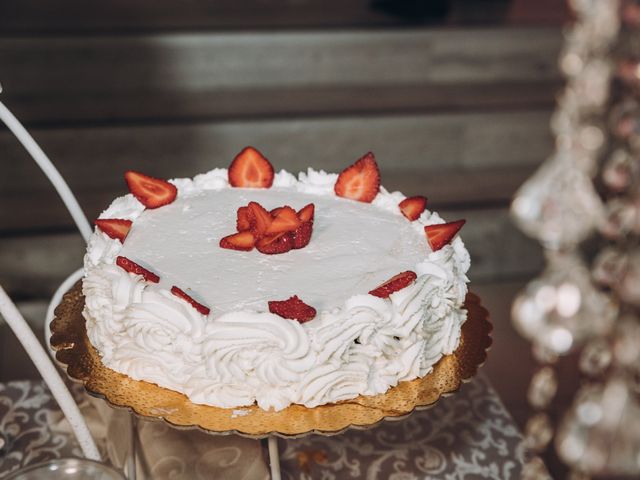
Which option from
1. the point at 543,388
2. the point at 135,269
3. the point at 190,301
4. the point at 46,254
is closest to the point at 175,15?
the point at 46,254

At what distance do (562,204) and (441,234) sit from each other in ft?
4.40

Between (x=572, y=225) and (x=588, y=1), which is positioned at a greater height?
(x=588, y=1)

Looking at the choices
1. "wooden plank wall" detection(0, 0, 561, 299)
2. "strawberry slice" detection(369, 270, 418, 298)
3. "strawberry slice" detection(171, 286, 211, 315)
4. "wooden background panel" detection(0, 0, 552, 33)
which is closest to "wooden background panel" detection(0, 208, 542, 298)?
"wooden plank wall" detection(0, 0, 561, 299)

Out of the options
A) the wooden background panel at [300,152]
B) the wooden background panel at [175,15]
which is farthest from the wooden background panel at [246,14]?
the wooden background panel at [300,152]

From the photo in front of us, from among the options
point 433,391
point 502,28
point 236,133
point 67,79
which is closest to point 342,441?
point 433,391

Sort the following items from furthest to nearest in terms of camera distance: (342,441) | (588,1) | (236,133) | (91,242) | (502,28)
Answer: (502,28), (236,133), (342,441), (91,242), (588,1)

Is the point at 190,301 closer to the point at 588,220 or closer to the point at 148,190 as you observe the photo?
the point at 148,190

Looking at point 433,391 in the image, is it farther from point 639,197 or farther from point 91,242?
point 639,197

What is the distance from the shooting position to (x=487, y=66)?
461 cm

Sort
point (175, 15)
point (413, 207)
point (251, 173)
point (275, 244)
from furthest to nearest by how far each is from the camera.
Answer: point (175, 15) → point (251, 173) → point (413, 207) → point (275, 244)

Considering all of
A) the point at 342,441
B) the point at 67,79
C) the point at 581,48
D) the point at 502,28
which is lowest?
the point at 342,441

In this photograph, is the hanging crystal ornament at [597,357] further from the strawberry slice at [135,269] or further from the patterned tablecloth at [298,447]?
the patterned tablecloth at [298,447]

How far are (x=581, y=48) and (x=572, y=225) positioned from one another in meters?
0.10

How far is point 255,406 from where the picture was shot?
147 centimetres
